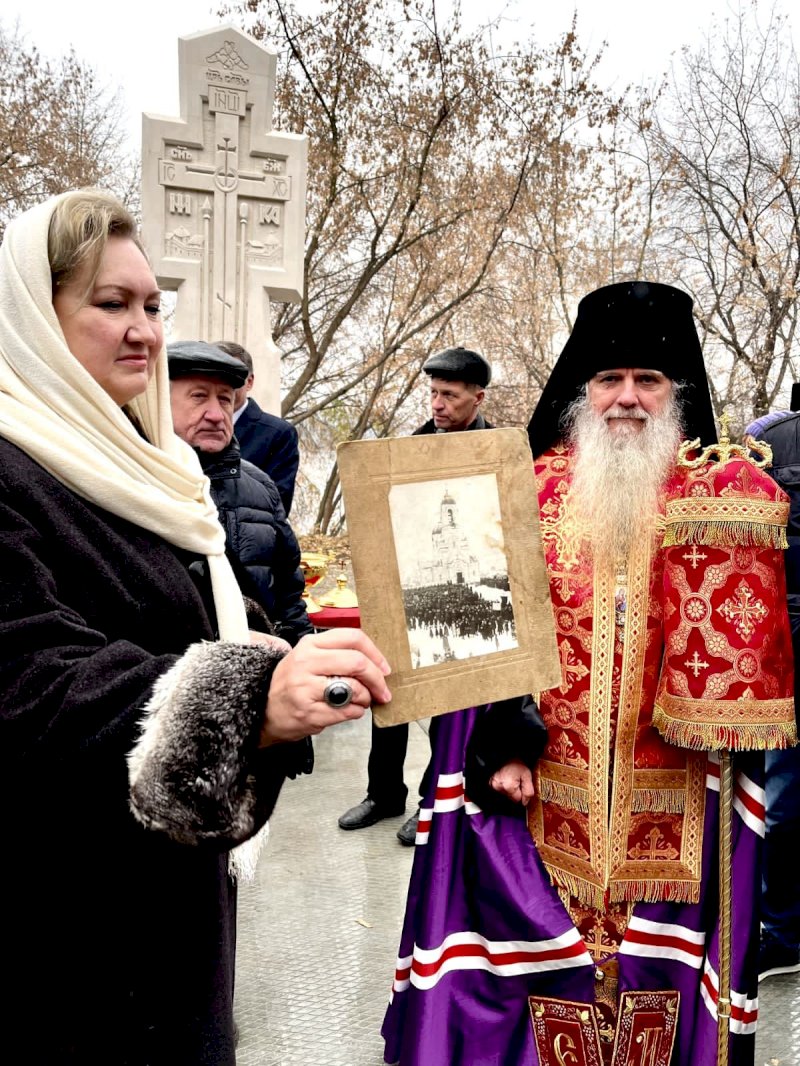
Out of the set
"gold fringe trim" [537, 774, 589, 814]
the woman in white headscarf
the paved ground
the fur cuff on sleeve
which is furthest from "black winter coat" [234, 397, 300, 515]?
the fur cuff on sleeve

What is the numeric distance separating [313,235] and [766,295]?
299 inches

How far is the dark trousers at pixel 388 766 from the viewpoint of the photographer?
4359 mm

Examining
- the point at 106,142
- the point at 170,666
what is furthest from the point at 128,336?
the point at 106,142

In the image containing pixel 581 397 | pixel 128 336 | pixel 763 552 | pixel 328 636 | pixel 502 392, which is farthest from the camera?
pixel 502 392

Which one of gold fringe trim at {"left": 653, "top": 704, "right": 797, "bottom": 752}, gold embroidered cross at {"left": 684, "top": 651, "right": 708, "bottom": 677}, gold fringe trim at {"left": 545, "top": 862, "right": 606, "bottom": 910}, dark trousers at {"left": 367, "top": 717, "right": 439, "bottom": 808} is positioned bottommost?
dark trousers at {"left": 367, "top": 717, "right": 439, "bottom": 808}

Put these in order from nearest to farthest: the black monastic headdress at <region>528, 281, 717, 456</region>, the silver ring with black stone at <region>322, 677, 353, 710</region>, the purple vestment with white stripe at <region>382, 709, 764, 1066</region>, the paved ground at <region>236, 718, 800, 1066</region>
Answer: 1. the silver ring with black stone at <region>322, 677, 353, 710</region>
2. the purple vestment with white stripe at <region>382, 709, 764, 1066</region>
3. the black monastic headdress at <region>528, 281, 717, 456</region>
4. the paved ground at <region>236, 718, 800, 1066</region>

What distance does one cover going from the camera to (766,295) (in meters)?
14.5

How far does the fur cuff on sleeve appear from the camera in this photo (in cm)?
107

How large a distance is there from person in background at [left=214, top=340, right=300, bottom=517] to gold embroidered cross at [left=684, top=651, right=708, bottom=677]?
3.00m

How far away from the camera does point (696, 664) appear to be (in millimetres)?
2104

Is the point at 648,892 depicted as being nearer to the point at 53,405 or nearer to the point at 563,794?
the point at 563,794

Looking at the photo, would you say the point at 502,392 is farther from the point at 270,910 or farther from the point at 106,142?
the point at 270,910

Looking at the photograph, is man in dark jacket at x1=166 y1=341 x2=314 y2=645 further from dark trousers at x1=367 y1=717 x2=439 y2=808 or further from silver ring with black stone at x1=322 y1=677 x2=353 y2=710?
silver ring with black stone at x1=322 y1=677 x2=353 y2=710

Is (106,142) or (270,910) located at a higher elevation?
(106,142)
